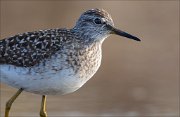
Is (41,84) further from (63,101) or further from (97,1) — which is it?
(97,1)

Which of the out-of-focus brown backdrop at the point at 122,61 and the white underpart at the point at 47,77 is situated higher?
the out-of-focus brown backdrop at the point at 122,61

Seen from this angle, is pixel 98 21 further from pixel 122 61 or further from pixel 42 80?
pixel 122 61

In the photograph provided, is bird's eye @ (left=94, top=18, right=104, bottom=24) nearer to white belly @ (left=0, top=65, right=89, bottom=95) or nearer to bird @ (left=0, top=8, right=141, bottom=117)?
bird @ (left=0, top=8, right=141, bottom=117)

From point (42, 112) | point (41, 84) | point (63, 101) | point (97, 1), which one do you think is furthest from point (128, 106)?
point (97, 1)

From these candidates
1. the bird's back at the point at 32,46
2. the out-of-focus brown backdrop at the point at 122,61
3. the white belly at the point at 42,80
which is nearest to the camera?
the white belly at the point at 42,80

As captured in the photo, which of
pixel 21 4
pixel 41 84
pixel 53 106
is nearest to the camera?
pixel 41 84

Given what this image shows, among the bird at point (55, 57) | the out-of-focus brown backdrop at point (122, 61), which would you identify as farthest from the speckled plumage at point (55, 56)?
the out-of-focus brown backdrop at point (122, 61)

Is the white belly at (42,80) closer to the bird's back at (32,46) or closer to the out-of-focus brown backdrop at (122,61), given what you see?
the bird's back at (32,46)
